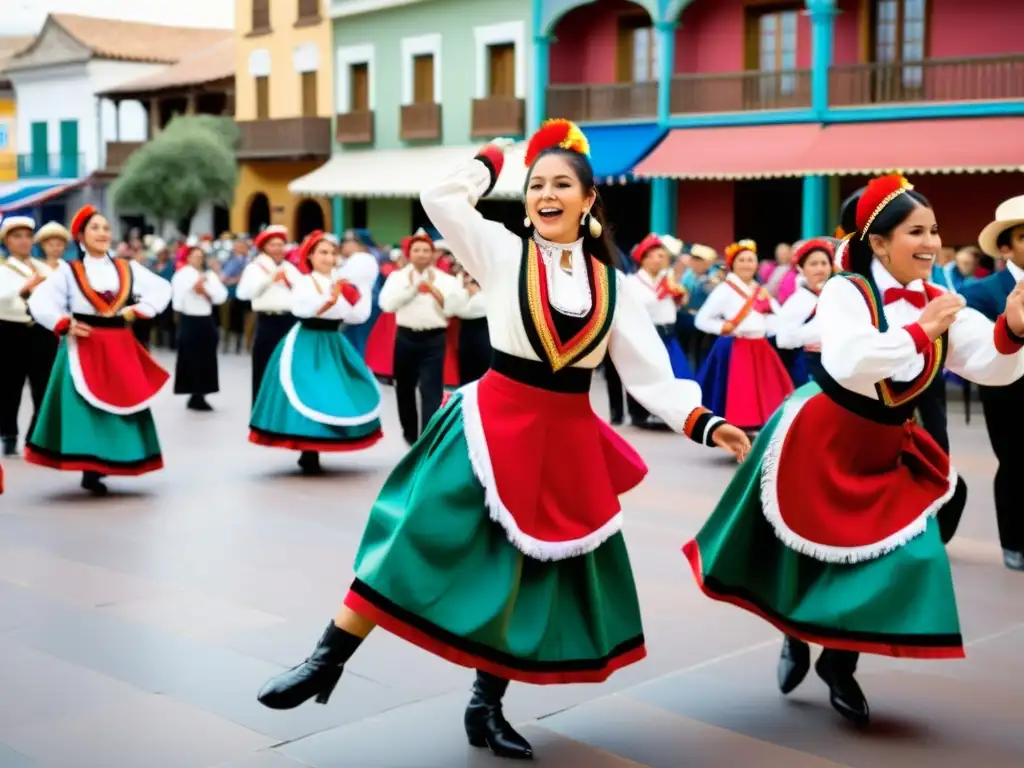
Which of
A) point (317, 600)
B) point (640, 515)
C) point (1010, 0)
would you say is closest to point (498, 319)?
point (317, 600)

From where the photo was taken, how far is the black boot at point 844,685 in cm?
488

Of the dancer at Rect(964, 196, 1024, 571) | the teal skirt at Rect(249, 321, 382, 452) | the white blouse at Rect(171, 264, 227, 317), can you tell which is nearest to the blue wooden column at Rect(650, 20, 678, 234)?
the white blouse at Rect(171, 264, 227, 317)

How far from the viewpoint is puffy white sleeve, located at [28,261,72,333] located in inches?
358

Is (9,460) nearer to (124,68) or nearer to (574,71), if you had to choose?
(574,71)

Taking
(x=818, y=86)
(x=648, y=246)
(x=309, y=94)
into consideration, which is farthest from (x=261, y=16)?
(x=648, y=246)

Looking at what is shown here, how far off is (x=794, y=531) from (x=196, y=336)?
10.9 metres

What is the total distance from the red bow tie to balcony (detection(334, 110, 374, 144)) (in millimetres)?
27499

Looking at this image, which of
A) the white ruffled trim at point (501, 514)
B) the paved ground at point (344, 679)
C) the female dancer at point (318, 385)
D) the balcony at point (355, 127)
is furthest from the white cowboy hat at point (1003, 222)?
the balcony at point (355, 127)

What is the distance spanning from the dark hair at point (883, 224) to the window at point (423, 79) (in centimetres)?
2604

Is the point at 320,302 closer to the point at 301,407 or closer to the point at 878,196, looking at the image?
the point at 301,407

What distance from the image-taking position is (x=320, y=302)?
33.9 feet

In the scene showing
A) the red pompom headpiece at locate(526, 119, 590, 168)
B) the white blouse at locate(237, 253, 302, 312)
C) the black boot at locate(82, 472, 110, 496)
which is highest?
the red pompom headpiece at locate(526, 119, 590, 168)

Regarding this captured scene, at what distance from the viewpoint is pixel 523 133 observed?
27.9 m

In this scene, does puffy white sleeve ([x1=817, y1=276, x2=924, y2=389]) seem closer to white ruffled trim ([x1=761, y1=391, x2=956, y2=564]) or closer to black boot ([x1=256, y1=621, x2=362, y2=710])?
white ruffled trim ([x1=761, y1=391, x2=956, y2=564])
